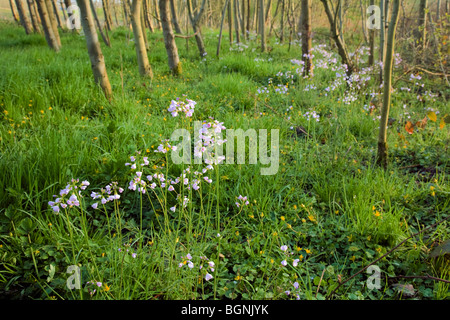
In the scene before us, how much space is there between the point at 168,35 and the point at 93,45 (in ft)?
8.39

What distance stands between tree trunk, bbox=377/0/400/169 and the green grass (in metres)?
0.18

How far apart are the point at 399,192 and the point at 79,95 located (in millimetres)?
3828

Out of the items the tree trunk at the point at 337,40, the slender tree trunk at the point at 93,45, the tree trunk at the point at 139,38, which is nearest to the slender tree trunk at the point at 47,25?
the tree trunk at the point at 139,38

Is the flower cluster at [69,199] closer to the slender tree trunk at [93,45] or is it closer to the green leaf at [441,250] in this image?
the green leaf at [441,250]

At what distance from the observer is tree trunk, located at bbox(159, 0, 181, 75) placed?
233 inches

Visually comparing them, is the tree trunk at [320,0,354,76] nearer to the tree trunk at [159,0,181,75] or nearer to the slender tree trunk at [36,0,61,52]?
the tree trunk at [159,0,181,75]

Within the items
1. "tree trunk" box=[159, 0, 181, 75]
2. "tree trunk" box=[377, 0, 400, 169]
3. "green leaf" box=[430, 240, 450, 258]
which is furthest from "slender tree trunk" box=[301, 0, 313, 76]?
"green leaf" box=[430, 240, 450, 258]

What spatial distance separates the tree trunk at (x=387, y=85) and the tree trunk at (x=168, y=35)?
4.51 meters

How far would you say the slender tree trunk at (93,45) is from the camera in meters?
3.60

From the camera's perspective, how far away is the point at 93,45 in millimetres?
3783

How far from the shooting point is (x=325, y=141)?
10.9 feet

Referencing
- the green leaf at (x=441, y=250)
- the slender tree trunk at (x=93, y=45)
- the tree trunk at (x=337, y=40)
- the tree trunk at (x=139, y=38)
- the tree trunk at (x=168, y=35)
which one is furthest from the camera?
the tree trunk at (x=168, y=35)

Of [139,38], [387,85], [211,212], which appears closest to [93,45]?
[139,38]

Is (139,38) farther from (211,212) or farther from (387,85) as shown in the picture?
(387,85)
